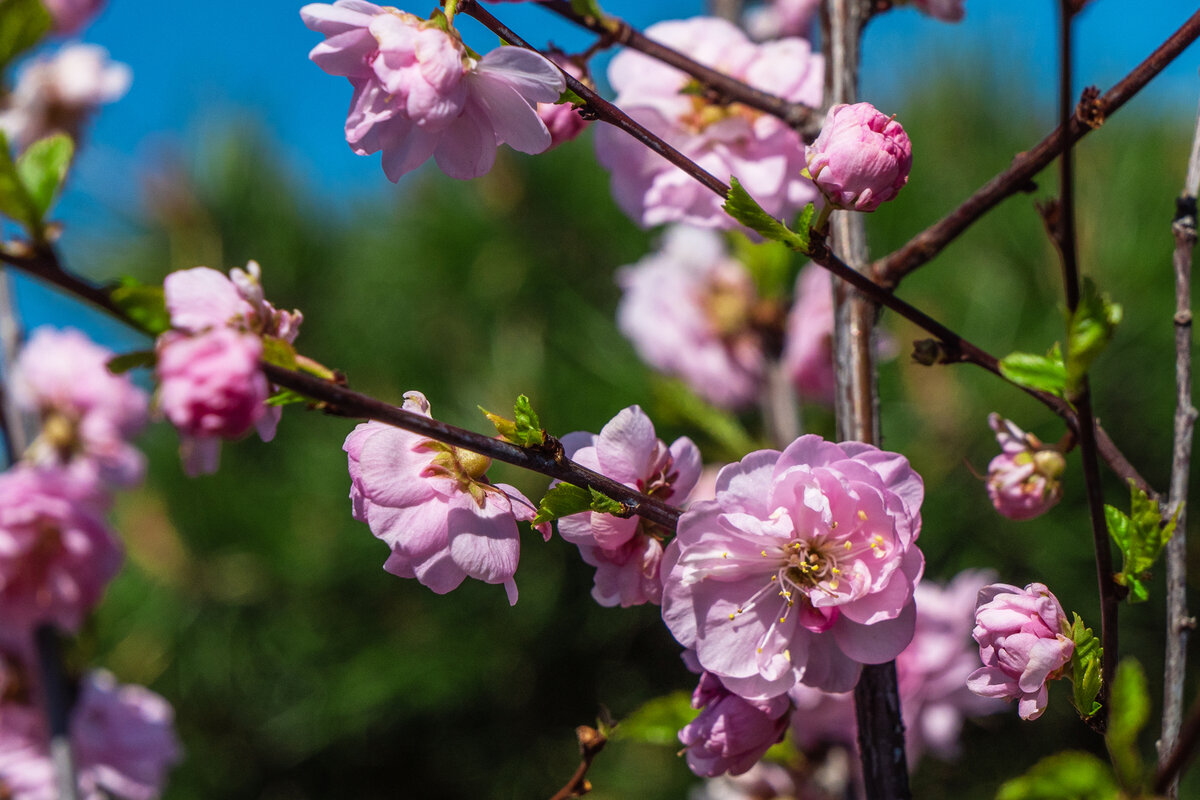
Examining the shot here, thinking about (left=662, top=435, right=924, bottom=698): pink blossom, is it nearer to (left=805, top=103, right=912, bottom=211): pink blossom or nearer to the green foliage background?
(left=805, top=103, right=912, bottom=211): pink blossom

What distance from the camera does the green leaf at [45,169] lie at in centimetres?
33

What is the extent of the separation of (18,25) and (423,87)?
0.21 meters

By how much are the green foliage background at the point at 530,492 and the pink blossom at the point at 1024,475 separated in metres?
0.90

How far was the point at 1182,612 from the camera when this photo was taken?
0.40 meters

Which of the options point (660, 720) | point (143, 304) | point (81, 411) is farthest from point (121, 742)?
point (143, 304)

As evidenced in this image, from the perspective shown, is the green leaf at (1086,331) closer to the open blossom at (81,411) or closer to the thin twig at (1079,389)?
the thin twig at (1079,389)

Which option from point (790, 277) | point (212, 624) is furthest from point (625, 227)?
point (212, 624)

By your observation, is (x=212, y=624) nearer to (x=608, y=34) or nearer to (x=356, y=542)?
(x=356, y=542)

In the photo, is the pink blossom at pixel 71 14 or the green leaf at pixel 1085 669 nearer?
the green leaf at pixel 1085 669

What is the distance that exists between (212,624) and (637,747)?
865mm

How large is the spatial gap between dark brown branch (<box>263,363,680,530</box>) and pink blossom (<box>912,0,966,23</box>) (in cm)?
38

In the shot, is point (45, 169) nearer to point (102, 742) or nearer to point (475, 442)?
→ point (475, 442)

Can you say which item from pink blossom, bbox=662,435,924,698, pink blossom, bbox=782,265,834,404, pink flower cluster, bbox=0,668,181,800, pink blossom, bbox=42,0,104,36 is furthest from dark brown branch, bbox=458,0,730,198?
pink blossom, bbox=42,0,104,36

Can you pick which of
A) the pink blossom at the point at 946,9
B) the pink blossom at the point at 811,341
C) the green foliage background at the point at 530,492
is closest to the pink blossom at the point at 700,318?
the pink blossom at the point at 811,341
